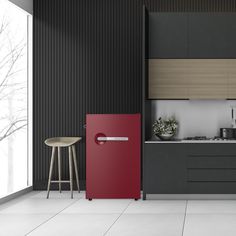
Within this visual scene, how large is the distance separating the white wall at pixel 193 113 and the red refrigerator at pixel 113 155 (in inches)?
37.1

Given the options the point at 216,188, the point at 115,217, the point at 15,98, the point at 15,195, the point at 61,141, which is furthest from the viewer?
the point at 61,141

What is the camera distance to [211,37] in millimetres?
8695

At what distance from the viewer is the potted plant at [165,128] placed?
28.3ft

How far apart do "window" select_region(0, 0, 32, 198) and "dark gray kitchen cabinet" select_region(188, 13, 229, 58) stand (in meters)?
2.62

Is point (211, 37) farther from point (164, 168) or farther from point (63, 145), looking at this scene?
point (63, 145)

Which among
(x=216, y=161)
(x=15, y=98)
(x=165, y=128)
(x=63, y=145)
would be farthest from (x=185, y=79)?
(x=15, y=98)

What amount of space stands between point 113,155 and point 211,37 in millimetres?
2232

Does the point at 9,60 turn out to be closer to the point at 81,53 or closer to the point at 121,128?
the point at 81,53

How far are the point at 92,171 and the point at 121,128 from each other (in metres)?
0.74

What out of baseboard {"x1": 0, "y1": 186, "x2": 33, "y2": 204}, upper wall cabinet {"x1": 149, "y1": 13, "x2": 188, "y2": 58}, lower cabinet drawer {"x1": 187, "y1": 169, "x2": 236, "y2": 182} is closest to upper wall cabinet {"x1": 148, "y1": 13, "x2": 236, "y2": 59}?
upper wall cabinet {"x1": 149, "y1": 13, "x2": 188, "y2": 58}

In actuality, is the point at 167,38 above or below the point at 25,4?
below

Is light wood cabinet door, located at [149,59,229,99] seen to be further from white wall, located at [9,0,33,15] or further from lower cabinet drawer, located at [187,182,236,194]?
white wall, located at [9,0,33,15]

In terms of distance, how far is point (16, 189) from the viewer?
8977 millimetres

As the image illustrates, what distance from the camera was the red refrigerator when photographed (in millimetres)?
8430
